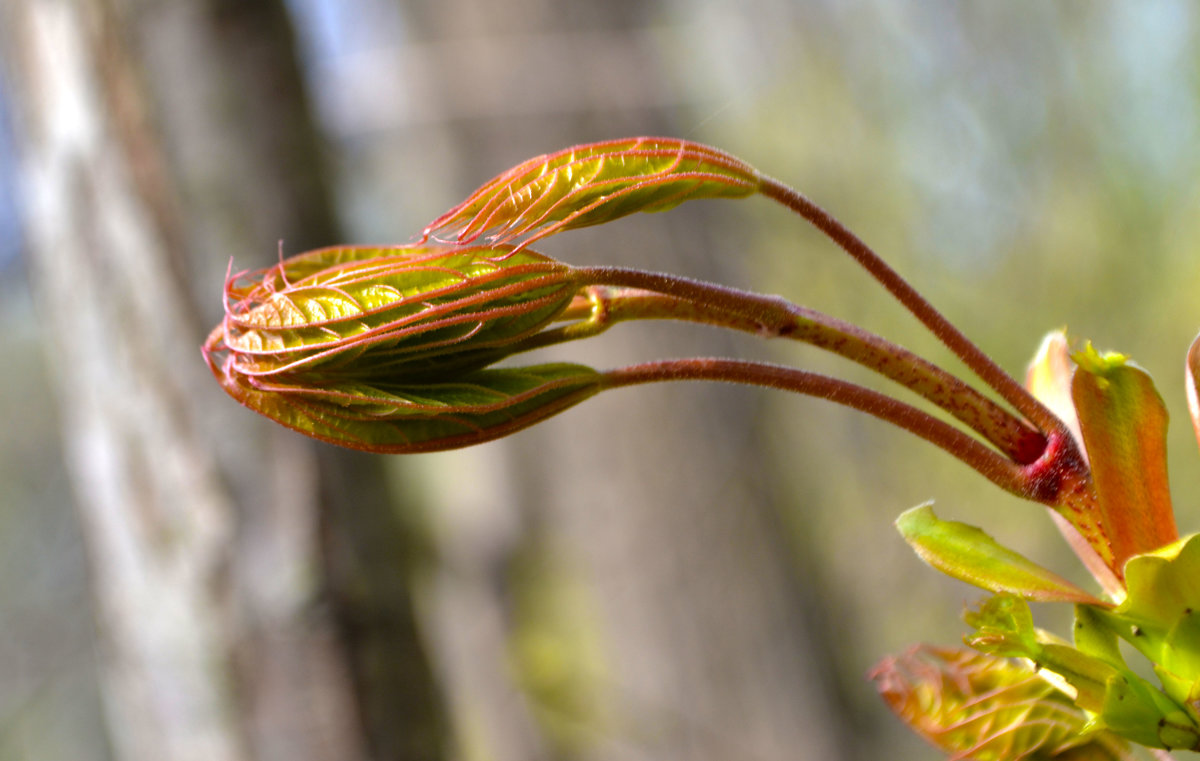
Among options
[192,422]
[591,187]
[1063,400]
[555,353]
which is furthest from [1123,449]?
[555,353]

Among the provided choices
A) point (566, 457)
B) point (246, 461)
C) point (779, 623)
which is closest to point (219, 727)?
point (246, 461)

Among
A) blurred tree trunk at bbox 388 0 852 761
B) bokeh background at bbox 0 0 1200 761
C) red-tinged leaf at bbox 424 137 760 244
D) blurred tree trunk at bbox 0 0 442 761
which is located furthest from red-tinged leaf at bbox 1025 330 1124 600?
blurred tree trunk at bbox 388 0 852 761

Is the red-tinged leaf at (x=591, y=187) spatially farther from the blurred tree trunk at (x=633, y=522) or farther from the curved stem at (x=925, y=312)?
the blurred tree trunk at (x=633, y=522)

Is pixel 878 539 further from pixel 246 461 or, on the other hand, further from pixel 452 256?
pixel 452 256

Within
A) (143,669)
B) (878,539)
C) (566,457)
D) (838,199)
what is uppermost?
(838,199)

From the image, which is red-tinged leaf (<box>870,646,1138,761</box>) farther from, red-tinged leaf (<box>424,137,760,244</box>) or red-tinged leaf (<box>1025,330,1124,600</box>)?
red-tinged leaf (<box>424,137,760,244</box>)
